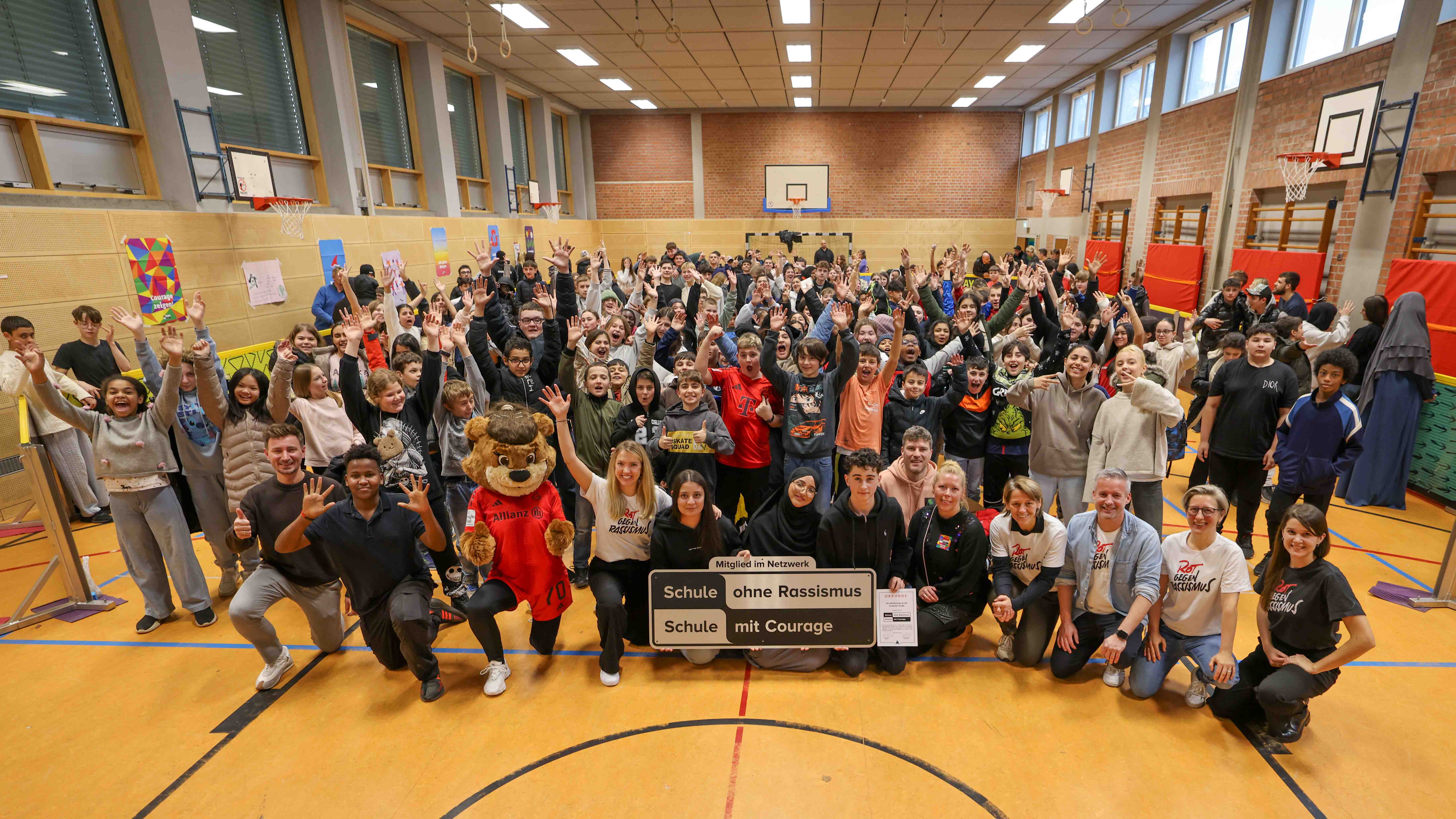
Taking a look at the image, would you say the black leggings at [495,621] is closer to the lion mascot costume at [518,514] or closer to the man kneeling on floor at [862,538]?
the lion mascot costume at [518,514]

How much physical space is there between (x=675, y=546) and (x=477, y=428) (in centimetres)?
143

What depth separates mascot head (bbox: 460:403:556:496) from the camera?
151 inches

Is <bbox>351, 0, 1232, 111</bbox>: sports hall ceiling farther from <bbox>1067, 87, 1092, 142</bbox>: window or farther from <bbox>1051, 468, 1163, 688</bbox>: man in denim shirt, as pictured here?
<bbox>1051, 468, 1163, 688</bbox>: man in denim shirt

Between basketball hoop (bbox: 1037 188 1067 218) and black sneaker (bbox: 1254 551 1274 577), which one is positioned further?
basketball hoop (bbox: 1037 188 1067 218)

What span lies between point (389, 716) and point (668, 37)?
1280cm

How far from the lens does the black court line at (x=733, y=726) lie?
3.12 metres

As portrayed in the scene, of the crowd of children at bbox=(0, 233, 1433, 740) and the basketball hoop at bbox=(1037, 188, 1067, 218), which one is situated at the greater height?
the basketball hoop at bbox=(1037, 188, 1067, 218)

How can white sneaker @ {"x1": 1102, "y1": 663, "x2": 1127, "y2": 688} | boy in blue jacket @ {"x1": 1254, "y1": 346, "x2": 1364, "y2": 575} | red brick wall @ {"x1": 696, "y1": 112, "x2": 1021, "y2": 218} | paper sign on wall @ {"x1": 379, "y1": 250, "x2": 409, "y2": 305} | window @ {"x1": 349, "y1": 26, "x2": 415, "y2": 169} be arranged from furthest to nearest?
red brick wall @ {"x1": 696, "y1": 112, "x2": 1021, "y2": 218} < window @ {"x1": 349, "y1": 26, "x2": 415, "y2": 169} < paper sign on wall @ {"x1": 379, "y1": 250, "x2": 409, "y2": 305} < boy in blue jacket @ {"x1": 1254, "y1": 346, "x2": 1364, "y2": 575} < white sneaker @ {"x1": 1102, "y1": 663, "x2": 1127, "y2": 688}

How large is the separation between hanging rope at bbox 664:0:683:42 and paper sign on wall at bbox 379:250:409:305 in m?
5.87

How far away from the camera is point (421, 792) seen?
127 inches

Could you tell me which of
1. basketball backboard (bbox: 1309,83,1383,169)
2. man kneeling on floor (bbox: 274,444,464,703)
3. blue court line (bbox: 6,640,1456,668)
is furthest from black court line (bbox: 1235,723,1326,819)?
basketball backboard (bbox: 1309,83,1383,169)

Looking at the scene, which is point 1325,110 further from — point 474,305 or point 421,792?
point 421,792

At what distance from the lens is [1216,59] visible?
11.8 m

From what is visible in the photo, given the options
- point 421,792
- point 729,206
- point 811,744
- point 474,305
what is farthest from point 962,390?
point 729,206
